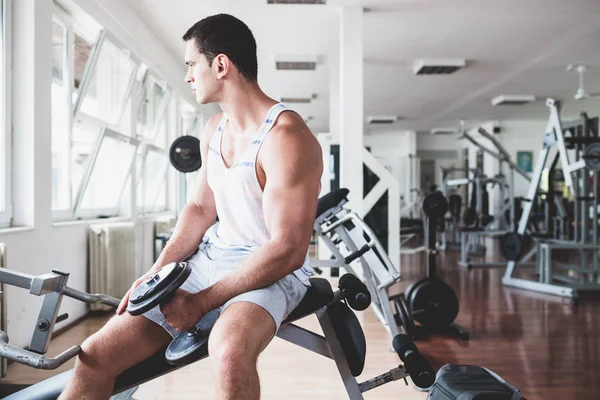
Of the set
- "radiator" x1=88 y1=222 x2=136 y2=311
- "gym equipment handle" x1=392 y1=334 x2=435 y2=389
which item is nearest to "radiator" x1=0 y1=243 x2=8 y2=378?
"radiator" x1=88 y1=222 x2=136 y2=311

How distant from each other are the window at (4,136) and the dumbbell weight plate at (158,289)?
6.14 ft

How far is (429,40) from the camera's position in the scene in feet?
16.6

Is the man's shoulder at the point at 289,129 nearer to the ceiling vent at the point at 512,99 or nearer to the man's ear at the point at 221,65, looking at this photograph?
the man's ear at the point at 221,65

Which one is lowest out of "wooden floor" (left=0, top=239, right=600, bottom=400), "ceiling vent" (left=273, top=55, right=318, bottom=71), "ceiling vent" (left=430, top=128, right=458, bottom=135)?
"wooden floor" (left=0, top=239, right=600, bottom=400)

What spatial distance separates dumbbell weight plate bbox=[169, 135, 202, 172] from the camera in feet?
10.7

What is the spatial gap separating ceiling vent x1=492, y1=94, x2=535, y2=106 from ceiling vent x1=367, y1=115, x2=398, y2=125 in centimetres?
235

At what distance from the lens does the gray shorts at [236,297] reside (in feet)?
3.32

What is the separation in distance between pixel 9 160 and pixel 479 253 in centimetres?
559

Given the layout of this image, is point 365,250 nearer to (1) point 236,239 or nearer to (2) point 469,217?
(1) point 236,239

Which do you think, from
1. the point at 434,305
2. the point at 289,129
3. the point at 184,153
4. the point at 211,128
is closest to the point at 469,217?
the point at 434,305

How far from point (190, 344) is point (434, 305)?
2.12m

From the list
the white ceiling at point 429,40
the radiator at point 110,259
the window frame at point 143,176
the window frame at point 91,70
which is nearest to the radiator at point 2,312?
the radiator at point 110,259

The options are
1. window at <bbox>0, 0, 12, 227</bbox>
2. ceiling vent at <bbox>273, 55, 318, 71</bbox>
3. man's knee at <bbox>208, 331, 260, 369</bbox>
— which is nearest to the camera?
man's knee at <bbox>208, 331, 260, 369</bbox>

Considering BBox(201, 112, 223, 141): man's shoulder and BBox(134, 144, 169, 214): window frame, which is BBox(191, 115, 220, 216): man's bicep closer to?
BBox(201, 112, 223, 141): man's shoulder
